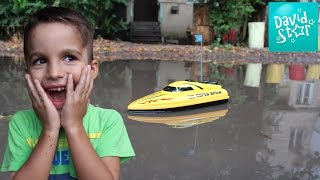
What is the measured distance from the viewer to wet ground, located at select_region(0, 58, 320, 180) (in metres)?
5.20

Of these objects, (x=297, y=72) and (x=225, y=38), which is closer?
(x=297, y=72)

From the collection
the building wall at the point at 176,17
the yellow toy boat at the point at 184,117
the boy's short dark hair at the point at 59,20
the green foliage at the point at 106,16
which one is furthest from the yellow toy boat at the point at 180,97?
the building wall at the point at 176,17

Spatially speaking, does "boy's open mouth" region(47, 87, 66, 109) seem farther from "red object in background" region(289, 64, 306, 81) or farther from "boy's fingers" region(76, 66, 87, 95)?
"red object in background" region(289, 64, 306, 81)

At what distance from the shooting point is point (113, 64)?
572 inches

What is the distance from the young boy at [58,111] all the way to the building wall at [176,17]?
63.5 ft

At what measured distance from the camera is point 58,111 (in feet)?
4.70

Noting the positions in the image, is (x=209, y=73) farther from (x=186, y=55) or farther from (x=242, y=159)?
(x=242, y=159)

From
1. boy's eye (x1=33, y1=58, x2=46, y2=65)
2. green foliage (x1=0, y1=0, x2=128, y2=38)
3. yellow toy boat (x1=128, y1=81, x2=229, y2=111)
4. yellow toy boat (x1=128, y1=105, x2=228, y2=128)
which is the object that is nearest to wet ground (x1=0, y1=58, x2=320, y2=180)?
yellow toy boat (x1=128, y1=105, x2=228, y2=128)

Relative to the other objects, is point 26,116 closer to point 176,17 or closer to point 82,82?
point 82,82

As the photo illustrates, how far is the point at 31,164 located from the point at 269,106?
310 inches

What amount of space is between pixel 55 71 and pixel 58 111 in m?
0.13

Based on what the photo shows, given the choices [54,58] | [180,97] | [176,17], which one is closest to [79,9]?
[176,17]

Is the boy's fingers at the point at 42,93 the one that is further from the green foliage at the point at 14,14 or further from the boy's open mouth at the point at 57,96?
the green foliage at the point at 14,14

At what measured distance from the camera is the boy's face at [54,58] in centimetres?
143
